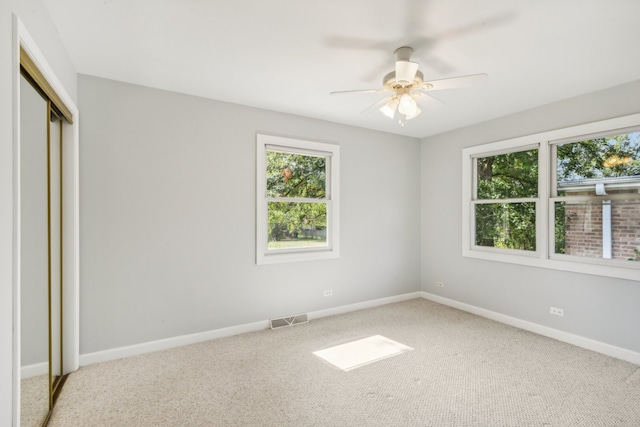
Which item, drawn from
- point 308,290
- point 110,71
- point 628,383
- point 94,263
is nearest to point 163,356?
point 94,263

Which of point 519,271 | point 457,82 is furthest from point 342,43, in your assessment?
point 519,271

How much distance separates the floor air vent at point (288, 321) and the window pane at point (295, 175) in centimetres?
147

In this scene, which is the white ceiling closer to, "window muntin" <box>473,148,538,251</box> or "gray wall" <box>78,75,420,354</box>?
"gray wall" <box>78,75,420,354</box>

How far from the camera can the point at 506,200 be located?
387 cm

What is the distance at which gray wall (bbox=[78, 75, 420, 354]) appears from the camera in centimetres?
274

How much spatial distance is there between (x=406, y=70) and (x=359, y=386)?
7.63 feet

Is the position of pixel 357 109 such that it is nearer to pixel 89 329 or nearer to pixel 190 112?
pixel 190 112

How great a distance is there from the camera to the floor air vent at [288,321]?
360 cm

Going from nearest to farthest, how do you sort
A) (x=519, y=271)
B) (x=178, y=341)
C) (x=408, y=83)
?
(x=408, y=83)
(x=178, y=341)
(x=519, y=271)

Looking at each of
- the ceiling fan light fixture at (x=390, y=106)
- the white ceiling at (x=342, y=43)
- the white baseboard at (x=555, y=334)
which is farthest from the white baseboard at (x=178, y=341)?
the ceiling fan light fixture at (x=390, y=106)

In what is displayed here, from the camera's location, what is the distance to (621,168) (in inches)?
117

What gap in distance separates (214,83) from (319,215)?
197 centimetres

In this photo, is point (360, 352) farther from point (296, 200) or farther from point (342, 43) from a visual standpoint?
point (342, 43)

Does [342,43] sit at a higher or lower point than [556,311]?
higher
